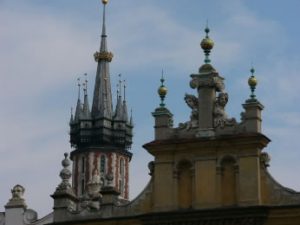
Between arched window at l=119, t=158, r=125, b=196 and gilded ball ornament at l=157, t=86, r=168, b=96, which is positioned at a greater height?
arched window at l=119, t=158, r=125, b=196

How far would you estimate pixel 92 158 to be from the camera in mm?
98000

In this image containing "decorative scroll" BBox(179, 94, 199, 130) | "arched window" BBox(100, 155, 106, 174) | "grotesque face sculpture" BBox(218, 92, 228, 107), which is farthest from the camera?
"arched window" BBox(100, 155, 106, 174)

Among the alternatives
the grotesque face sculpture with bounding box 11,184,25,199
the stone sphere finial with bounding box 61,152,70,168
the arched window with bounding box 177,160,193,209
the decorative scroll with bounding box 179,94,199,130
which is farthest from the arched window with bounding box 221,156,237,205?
the grotesque face sculpture with bounding box 11,184,25,199

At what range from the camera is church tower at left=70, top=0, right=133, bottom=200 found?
3846 inches

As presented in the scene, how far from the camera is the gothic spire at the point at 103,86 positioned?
101875mm

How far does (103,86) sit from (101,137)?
6.49 meters

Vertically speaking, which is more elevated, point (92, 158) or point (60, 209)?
point (92, 158)

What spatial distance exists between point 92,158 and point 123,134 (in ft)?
14.7

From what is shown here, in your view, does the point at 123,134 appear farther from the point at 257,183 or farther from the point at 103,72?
the point at 257,183

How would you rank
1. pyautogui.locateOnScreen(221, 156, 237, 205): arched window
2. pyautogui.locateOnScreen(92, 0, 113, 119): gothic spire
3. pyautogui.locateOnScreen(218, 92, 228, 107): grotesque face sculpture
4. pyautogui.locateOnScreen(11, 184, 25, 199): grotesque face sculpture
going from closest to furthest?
pyautogui.locateOnScreen(221, 156, 237, 205): arched window < pyautogui.locateOnScreen(218, 92, 228, 107): grotesque face sculpture < pyautogui.locateOnScreen(11, 184, 25, 199): grotesque face sculpture < pyautogui.locateOnScreen(92, 0, 113, 119): gothic spire

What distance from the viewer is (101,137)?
9950cm

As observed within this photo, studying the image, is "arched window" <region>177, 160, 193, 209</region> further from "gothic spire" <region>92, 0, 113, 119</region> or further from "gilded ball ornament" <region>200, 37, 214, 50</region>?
"gothic spire" <region>92, 0, 113, 119</region>

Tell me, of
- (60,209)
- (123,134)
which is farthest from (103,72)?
(60,209)

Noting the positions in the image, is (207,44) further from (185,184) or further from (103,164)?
(103,164)
